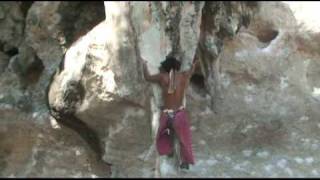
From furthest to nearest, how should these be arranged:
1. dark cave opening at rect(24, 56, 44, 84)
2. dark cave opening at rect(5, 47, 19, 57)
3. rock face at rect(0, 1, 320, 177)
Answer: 1. dark cave opening at rect(5, 47, 19, 57)
2. dark cave opening at rect(24, 56, 44, 84)
3. rock face at rect(0, 1, 320, 177)

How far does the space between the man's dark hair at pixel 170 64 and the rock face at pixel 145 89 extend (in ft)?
0.61

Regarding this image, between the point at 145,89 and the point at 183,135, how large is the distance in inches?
37.5

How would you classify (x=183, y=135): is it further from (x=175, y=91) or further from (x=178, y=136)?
(x=175, y=91)

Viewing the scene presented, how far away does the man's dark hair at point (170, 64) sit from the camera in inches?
272

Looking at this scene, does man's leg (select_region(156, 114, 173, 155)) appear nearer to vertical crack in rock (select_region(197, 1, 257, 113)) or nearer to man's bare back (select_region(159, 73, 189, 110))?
man's bare back (select_region(159, 73, 189, 110))

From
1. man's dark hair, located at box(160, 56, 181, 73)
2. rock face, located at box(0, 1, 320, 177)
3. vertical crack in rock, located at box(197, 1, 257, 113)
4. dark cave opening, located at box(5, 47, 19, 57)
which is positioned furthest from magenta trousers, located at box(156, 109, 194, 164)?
dark cave opening, located at box(5, 47, 19, 57)

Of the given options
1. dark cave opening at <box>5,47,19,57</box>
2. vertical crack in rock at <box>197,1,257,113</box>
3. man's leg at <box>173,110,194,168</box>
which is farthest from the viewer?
dark cave opening at <box>5,47,19,57</box>

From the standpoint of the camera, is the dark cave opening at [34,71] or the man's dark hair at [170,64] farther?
the dark cave opening at [34,71]

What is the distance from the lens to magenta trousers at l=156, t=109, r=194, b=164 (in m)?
6.88

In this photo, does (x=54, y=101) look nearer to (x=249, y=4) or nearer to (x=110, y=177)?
(x=110, y=177)

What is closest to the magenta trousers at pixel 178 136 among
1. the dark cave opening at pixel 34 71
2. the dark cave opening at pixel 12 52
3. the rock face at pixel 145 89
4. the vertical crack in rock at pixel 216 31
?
the rock face at pixel 145 89

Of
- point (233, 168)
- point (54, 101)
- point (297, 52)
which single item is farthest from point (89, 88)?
point (297, 52)

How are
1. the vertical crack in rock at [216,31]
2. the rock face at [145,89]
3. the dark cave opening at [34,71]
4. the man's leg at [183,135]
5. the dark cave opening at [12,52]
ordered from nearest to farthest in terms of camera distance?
the man's leg at [183,135]
the rock face at [145,89]
the vertical crack in rock at [216,31]
the dark cave opening at [34,71]
the dark cave opening at [12,52]

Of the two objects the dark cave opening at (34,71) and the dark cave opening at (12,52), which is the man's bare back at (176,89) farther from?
the dark cave opening at (12,52)
